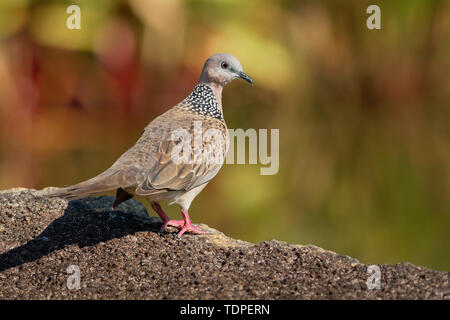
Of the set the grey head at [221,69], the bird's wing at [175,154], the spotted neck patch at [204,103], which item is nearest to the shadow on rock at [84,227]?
the bird's wing at [175,154]

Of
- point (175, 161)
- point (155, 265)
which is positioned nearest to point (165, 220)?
point (175, 161)

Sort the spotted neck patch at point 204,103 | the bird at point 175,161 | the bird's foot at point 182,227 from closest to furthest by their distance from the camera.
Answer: the bird at point 175,161, the bird's foot at point 182,227, the spotted neck patch at point 204,103

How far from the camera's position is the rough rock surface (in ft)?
13.1

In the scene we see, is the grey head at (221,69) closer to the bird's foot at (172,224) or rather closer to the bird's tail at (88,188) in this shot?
the bird's foot at (172,224)

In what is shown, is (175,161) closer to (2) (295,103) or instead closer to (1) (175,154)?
(1) (175,154)

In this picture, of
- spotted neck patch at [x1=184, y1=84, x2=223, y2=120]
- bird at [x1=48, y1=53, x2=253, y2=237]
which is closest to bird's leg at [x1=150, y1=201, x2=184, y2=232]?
bird at [x1=48, y1=53, x2=253, y2=237]

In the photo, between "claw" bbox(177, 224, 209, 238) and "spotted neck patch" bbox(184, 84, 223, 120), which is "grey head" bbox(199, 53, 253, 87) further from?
"claw" bbox(177, 224, 209, 238)

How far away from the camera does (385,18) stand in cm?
1236

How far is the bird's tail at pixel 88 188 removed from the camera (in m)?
4.36

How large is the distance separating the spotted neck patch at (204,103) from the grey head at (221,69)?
11 centimetres

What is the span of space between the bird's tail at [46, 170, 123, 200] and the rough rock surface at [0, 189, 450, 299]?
1.57 feet
